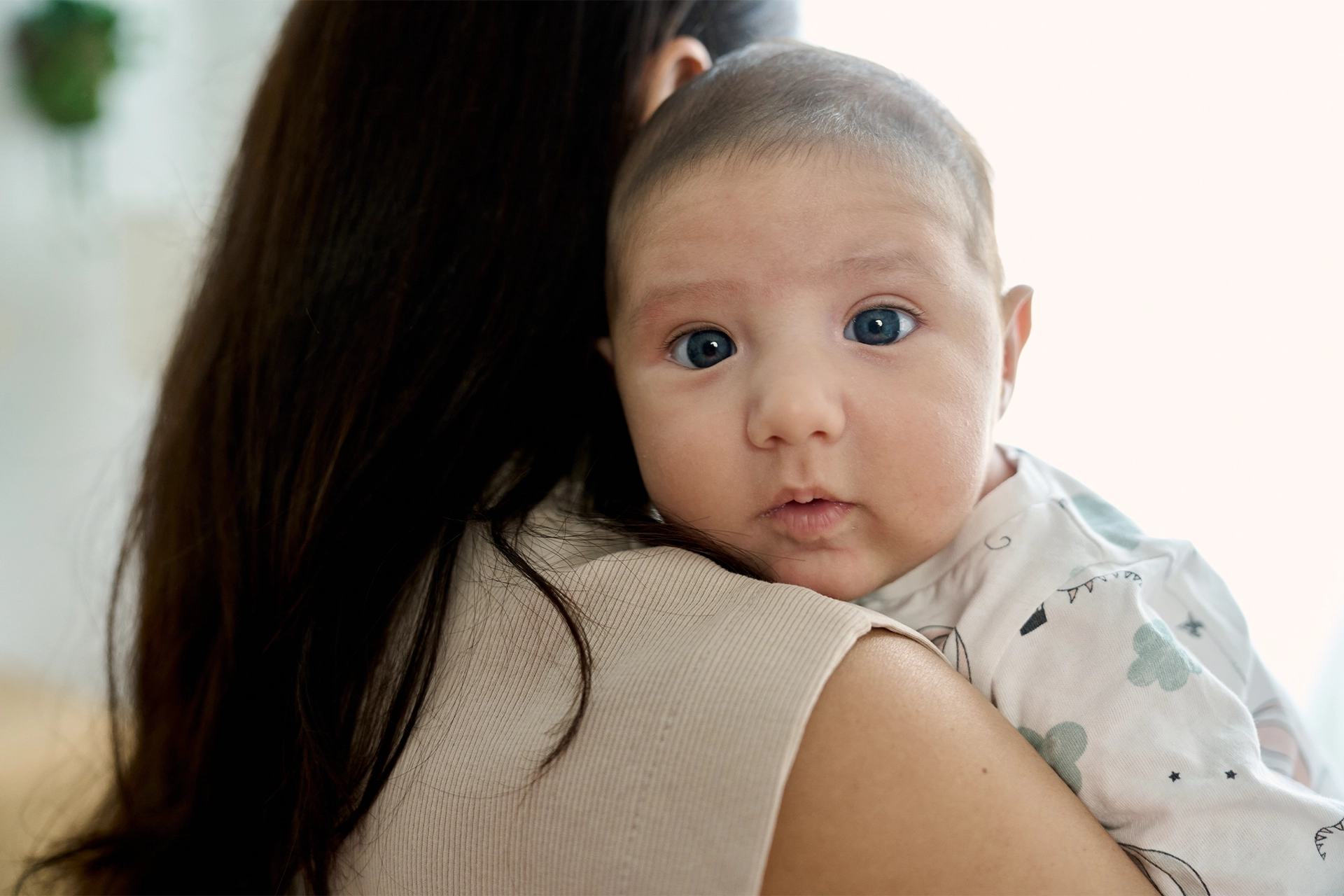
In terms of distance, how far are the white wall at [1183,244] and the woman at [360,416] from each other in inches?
48.9

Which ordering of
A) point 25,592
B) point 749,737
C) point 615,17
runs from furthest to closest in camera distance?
point 25,592 < point 615,17 < point 749,737

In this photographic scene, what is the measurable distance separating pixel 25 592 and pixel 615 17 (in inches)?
113

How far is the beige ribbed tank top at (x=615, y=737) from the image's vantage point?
58 cm

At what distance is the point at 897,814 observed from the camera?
23.4 inches

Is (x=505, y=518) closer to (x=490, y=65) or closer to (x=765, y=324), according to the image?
(x=765, y=324)

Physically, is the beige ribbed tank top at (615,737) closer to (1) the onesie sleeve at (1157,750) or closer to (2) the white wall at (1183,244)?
(1) the onesie sleeve at (1157,750)

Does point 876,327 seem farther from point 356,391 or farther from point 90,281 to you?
point 90,281

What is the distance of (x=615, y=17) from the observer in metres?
1.07

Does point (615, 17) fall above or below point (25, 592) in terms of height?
above

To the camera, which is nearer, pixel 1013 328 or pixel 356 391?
pixel 356 391

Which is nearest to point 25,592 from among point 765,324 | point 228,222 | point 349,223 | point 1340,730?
point 228,222

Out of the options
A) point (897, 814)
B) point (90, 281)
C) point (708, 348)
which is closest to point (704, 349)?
point (708, 348)

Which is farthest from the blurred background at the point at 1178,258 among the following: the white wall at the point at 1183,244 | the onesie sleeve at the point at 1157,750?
the onesie sleeve at the point at 1157,750

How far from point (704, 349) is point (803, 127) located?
0.21m
